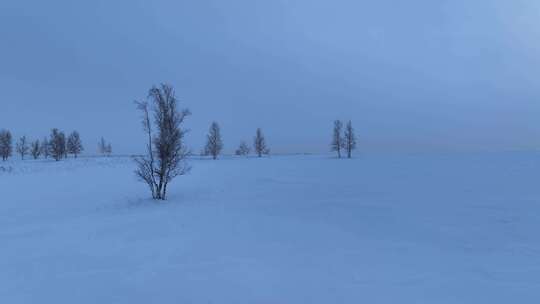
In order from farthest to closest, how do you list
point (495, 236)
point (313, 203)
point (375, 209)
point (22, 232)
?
point (313, 203)
point (375, 209)
point (22, 232)
point (495, 236)

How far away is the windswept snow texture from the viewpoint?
22.2 feet

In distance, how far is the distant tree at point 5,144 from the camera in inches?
2894

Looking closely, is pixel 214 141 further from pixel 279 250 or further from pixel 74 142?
pixel 279 250

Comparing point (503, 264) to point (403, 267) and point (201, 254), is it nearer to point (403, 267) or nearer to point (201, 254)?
point (403, 267)

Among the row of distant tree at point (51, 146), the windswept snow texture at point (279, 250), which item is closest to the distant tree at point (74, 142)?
the row of distant tree at point (51, 146)

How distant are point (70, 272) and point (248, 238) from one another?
5.27 m

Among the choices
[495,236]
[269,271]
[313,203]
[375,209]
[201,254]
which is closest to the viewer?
[269,271]

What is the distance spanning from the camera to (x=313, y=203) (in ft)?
56.5

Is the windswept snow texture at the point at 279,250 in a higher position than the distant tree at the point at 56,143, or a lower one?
lower

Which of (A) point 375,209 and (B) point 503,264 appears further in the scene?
(A) point 375,209

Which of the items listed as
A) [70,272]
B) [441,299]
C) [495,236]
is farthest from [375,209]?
[70,272]

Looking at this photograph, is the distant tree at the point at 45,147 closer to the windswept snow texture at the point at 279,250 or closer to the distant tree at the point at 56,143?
the distant tree at the point at 56,143

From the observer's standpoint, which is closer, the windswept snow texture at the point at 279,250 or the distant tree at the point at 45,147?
the windswept snow texture at the point at 279,250

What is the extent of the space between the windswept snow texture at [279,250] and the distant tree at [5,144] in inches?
2853
